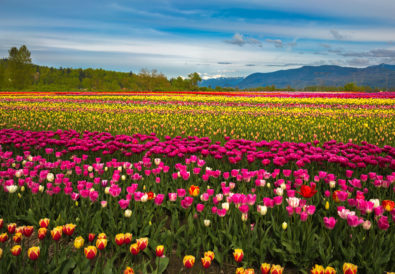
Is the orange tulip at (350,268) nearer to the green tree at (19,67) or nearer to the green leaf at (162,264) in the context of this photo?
the green leaf at (162,264)

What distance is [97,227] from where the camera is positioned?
329cm

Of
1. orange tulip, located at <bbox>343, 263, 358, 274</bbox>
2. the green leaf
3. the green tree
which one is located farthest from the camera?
the green tree

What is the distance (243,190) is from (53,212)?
2.57m

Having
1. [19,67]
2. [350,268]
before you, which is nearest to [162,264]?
[350,268]

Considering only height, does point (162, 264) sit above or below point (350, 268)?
below

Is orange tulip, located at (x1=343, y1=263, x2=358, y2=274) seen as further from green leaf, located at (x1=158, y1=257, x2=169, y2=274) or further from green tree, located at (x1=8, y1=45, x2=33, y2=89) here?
green tree, located at (x1=8, y1=45, x2=33, y2=89)

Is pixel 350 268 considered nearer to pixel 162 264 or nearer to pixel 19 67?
pixel 162 264

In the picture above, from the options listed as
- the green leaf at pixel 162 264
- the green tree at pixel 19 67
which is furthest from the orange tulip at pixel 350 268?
the green tree at pixel 19 67

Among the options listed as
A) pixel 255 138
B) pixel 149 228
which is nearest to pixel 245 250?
pixel 149 228

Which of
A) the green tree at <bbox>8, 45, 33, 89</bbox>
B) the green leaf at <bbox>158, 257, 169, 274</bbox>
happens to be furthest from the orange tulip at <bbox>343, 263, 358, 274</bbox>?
the green tree at <bbox>8, 45, 33, 89</bbox>

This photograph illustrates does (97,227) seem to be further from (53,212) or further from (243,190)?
(243,190)

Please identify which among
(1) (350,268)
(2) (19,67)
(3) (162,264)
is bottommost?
(3) (162,264)

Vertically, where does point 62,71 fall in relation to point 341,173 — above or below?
above

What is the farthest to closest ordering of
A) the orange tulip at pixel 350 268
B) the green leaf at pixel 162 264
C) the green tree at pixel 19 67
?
the green tree at pixel 19 67
the green leaf at pixel 162 264
the orange tulip at pixel 350 268
